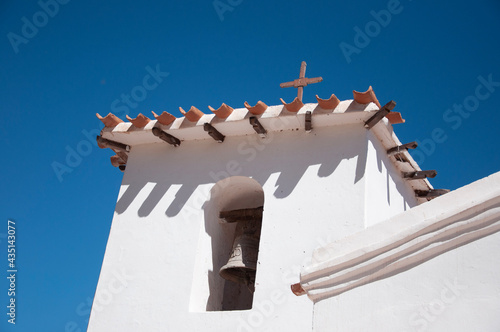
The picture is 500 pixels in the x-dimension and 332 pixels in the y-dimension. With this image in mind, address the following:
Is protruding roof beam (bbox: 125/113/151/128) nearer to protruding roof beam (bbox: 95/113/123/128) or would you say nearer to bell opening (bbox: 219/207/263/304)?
protruding roof beam (bbox: 95/113/123/128)

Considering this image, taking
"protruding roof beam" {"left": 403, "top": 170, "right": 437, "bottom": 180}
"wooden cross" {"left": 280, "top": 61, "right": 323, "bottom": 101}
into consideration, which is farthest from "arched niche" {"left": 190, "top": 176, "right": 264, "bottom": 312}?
"protruding roof beam" {"left": 403, "top": 170, "right": 437, "bottom": 180}

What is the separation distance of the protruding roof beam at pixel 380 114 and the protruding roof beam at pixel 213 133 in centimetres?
128

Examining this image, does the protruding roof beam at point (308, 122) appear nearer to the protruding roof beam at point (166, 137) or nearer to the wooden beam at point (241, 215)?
the wooden beam at point (241, 215)

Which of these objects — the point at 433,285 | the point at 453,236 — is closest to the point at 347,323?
the point at 433,285

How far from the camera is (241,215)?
15.2ft

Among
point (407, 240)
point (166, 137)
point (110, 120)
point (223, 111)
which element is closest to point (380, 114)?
point (223, 111)

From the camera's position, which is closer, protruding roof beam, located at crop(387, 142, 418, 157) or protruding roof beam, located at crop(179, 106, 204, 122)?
protruding roof beam, located at crop(387, 142, 418, 157)

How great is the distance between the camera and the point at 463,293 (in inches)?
75.7

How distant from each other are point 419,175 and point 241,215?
1734 millimetres

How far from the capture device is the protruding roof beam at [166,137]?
185 inches

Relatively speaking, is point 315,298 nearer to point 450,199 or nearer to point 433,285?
point 433,285

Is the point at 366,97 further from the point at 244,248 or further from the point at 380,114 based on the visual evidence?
the point at 244,248

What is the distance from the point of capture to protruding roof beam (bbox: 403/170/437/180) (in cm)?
489

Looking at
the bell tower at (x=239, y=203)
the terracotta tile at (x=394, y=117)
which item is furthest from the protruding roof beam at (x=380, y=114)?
the terracotta tile at (x=394, y=117)
